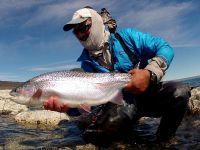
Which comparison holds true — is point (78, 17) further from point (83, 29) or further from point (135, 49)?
point (135, 49)

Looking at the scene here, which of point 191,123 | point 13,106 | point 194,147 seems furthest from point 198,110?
point 13,106

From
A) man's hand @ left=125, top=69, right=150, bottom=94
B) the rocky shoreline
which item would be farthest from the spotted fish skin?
the rocky shoreline

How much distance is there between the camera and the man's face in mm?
6796

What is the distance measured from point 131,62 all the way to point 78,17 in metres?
1.38

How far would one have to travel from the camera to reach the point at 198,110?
408 inches

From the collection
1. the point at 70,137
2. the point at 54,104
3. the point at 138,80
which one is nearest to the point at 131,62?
the point at 138,80

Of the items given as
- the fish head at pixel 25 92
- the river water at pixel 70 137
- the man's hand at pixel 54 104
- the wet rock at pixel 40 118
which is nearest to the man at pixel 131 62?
the man's hand at pixel 54 104

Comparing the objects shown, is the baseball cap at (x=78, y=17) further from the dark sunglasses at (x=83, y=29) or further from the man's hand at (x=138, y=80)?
the man's hand at (x=138, y=80)

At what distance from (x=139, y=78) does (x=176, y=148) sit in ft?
5.23

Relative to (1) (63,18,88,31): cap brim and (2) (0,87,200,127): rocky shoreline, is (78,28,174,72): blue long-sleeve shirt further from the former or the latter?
(2) (0,87,200,127): rocky shoreline

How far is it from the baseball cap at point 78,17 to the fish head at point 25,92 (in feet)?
4.21

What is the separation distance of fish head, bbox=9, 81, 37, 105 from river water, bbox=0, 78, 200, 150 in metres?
1.20

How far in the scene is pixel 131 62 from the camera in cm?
686

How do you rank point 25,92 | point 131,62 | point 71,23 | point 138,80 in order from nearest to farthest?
point 138,80 → point 25,92 → point 71,23 → point 131,62
